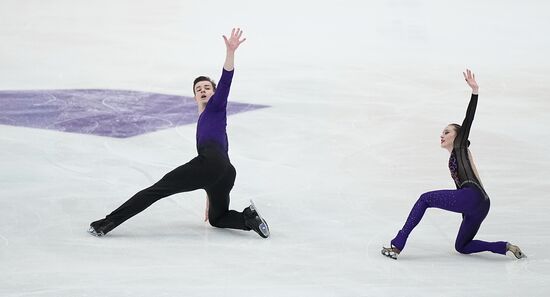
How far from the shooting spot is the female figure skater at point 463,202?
545cm

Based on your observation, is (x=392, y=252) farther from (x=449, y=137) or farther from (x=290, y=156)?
(x=290, y=156)

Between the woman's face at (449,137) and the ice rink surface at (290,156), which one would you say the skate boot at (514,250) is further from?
the woman's face at (449,137)

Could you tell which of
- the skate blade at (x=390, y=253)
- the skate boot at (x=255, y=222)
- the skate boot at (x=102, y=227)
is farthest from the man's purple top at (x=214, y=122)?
the skate blade at (x=390, y=253)

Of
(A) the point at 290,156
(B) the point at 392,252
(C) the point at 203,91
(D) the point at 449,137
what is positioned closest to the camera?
(B) the point at 392,252

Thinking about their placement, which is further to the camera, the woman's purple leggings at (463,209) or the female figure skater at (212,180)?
the female figure skater at (212,180)

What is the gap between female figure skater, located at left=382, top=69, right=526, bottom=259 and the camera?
545 centimetres

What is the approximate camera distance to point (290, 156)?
8062mm

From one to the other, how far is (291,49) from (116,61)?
2.63 meters

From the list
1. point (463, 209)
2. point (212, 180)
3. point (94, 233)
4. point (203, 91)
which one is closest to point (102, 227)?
point (94, 233)

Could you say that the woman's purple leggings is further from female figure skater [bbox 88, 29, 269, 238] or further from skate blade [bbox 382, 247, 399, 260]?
female figure skater [bbox 88, 29, 269, 238]

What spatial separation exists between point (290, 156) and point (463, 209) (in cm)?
276

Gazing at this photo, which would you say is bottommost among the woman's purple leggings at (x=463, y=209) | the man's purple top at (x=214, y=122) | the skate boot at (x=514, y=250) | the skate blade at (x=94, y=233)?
the skate blade at (x=94, y=233)

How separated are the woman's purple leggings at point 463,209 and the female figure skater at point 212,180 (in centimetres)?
91

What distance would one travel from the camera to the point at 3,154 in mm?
7637
